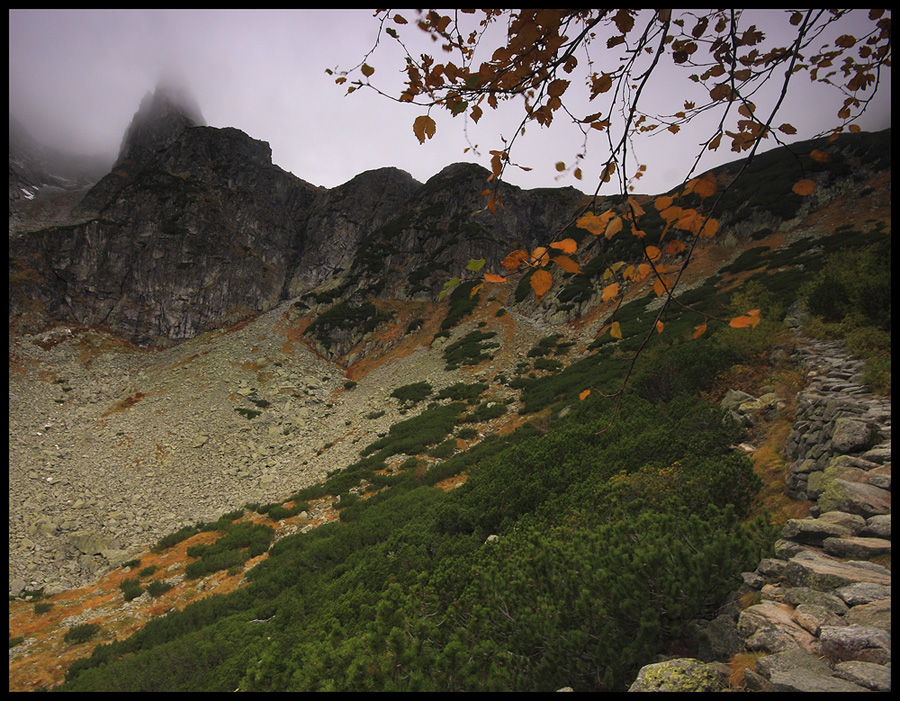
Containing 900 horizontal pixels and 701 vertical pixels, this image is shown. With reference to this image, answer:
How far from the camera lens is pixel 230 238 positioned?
5394 cm

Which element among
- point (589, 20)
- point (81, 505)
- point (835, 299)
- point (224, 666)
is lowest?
point (81, 505)

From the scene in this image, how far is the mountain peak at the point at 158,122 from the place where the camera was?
71.9 m

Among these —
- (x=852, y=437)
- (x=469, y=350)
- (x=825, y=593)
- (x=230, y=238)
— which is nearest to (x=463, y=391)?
(x=469, y=350)

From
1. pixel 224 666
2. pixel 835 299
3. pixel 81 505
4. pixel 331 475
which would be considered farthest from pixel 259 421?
pixel 835 299

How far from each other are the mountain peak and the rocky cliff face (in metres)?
0.49

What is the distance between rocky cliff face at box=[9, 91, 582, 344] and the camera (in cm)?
4334

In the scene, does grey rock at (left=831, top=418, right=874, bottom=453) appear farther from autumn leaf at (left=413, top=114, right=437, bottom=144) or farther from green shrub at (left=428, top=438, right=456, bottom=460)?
green shrub at (left=428, top=438, right=456, bottom=460)

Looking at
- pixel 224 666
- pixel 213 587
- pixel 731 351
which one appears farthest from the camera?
pixel 213 587

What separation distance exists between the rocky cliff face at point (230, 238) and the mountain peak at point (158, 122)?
0.49 meters

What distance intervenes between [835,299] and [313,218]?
6876 cm

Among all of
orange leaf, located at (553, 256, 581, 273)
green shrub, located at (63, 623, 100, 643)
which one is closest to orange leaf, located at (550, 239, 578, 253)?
orange leaf, located at (553, 256, 581, 273)

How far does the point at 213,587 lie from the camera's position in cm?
1042

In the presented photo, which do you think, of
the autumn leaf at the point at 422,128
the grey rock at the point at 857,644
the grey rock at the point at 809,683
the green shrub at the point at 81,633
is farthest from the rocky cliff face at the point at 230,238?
the grey rock at the point at 809,683

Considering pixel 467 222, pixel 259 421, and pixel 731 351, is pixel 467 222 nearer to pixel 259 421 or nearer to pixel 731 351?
pixel 259 421
